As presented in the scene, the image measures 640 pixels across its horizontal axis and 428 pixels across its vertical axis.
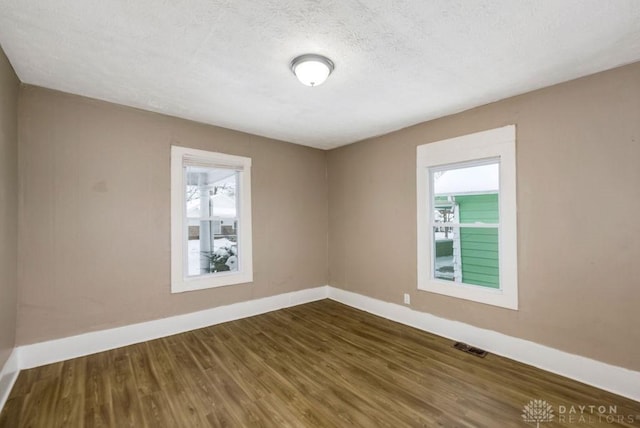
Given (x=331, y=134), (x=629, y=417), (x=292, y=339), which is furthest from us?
(x=331, y=134)

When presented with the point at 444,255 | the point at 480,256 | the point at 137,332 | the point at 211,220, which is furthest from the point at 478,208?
the point at 137,332

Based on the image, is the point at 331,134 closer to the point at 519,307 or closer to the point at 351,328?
the point at 351,328

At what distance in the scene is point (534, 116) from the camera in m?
2.75

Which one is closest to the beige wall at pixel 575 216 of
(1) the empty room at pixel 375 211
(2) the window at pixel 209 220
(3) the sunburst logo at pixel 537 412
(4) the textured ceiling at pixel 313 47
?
(1) the empty room at pixel 375 211

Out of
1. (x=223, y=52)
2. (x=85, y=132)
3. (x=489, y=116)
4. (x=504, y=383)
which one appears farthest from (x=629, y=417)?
(x=85, y=132)

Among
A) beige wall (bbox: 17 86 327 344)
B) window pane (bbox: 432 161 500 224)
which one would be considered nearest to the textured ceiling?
beige wall (bbox: 17 86 327 344)

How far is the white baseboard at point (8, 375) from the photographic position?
7.13 ft

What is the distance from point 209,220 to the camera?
3.90 metres

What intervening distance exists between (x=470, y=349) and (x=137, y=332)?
11.8 feet

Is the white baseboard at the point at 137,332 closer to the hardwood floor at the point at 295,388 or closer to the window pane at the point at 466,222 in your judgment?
the hardwood floor at the point at 295,388

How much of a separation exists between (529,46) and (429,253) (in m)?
2.26

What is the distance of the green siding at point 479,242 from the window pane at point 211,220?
2.99m

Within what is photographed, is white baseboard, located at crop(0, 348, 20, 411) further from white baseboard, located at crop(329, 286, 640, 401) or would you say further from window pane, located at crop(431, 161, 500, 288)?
window pane, located at crop(431, 161, 500, 288)

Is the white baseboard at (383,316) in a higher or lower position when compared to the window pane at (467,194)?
lower
